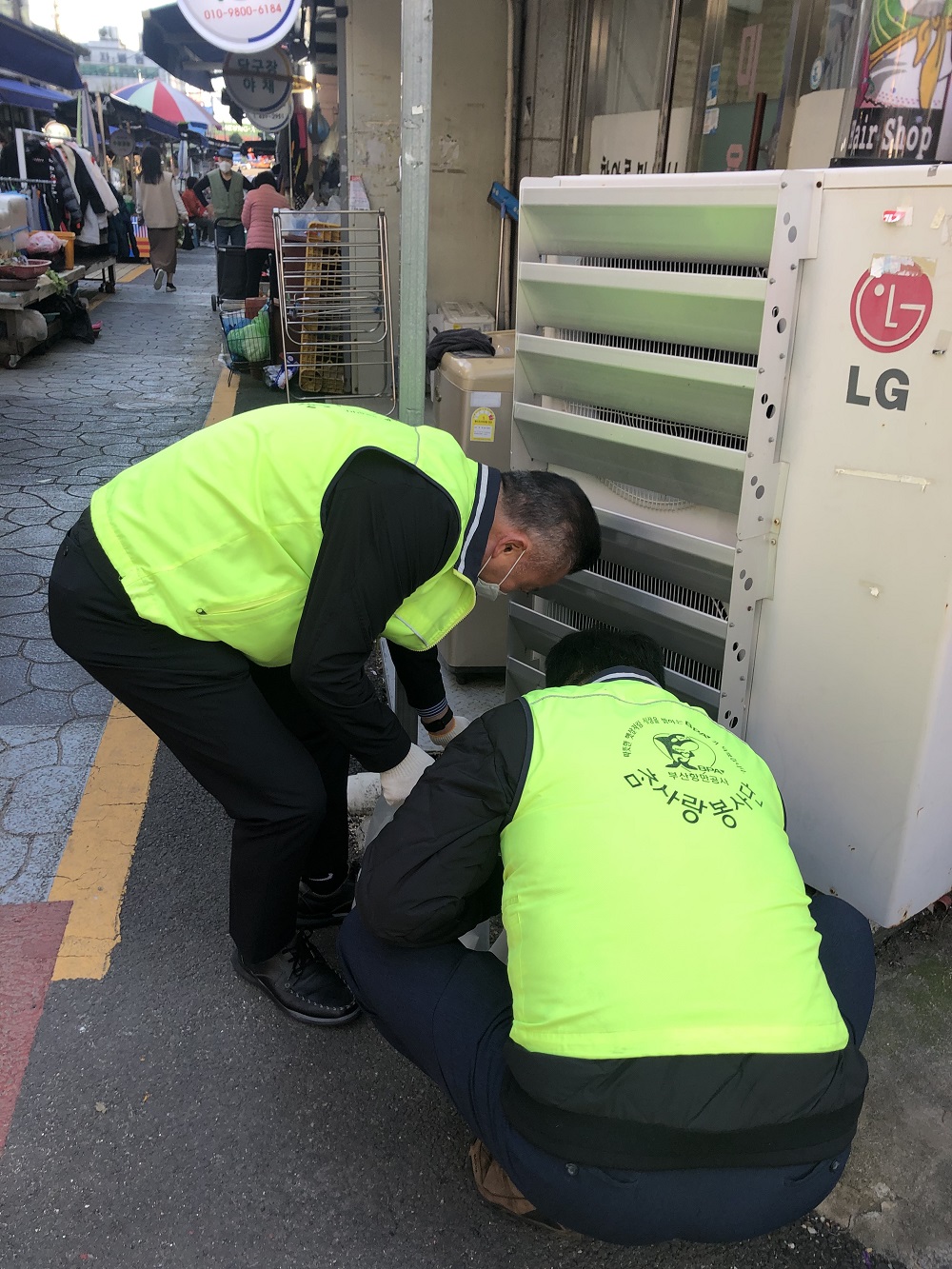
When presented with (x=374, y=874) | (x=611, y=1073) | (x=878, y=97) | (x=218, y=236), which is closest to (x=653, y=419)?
(x=878, y=97)

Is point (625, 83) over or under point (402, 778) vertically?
over

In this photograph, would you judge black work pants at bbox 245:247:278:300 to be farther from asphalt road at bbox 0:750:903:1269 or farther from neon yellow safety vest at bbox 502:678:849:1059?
neon yellow safety vest at bbox 502:678:849:1059

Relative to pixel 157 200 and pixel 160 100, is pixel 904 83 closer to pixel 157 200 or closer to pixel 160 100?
pixel 157 200

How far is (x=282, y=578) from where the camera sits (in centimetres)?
200

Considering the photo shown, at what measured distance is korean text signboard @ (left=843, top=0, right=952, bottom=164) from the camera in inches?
82.7

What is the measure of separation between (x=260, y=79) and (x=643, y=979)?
1174cm

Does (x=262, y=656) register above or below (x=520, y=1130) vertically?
above

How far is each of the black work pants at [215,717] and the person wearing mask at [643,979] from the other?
519 millimetres

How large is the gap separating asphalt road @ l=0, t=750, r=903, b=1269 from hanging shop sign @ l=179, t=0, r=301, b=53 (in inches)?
157

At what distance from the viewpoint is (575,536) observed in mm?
2125

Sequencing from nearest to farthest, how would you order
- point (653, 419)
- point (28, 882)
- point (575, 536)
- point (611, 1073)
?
point (611, 1073)
point (575, 536)
point (653, 419)
point (28, 882)

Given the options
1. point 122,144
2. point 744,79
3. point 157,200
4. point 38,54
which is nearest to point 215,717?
point 744,79

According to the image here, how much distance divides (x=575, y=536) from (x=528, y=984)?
959 millimetres

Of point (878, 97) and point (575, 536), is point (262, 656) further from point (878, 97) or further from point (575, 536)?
point (878, 97)
